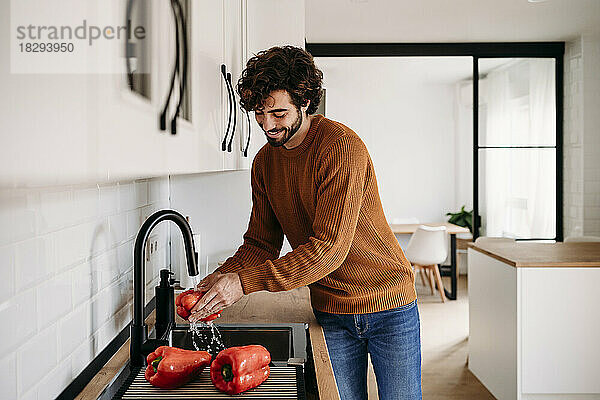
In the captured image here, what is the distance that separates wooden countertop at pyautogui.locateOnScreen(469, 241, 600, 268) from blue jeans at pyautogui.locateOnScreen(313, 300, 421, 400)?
1683 millimetres

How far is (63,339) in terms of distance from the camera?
4.24ft

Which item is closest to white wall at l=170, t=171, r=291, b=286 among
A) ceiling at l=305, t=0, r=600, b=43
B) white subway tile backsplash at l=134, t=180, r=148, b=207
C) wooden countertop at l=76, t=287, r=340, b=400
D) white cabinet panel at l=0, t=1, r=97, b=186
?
wooden countertop at l=76, t=287, r=340, b=400

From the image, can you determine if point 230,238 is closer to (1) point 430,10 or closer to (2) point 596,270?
(2) point 596,270

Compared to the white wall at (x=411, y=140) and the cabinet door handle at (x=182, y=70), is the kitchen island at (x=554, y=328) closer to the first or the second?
the cabinet door handle at (x=182, y=70)

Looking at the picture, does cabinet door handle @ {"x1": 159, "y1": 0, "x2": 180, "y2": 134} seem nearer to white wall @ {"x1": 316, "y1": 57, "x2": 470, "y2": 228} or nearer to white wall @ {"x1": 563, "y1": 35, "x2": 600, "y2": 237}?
white wall @ {"x1": 563, "y1": 35, "x2": 600, "y2": 237}

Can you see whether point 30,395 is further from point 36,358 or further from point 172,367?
point 172,367

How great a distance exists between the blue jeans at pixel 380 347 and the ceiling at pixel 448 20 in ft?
9.84

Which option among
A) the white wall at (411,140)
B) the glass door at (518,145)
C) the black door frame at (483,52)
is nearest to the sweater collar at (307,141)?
the black door frame at (483,52)

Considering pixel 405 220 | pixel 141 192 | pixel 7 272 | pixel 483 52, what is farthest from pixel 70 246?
pixel 405 220

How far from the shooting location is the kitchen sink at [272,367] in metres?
1.29

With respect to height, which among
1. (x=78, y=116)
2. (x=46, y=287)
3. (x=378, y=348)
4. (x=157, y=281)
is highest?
(x=78, y=116)

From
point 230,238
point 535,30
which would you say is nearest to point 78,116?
point 230,238

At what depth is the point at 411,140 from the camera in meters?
7.85

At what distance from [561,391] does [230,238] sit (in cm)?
202
